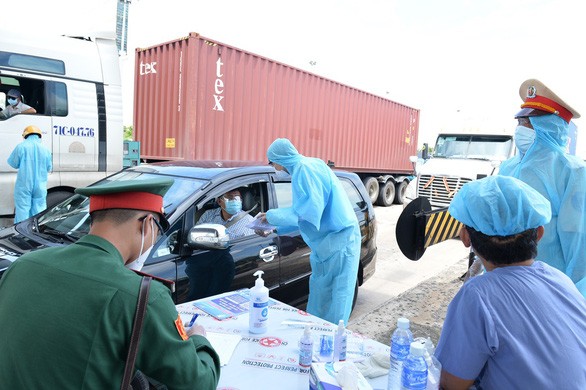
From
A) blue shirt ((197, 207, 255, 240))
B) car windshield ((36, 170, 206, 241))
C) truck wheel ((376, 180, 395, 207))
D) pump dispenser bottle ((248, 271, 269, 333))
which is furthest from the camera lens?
truck wheel ((376, 180, 395, 207))

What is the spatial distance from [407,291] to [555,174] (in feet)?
8.95

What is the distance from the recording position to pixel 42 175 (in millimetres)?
6285

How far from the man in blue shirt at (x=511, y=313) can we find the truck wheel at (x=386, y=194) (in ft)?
42.2

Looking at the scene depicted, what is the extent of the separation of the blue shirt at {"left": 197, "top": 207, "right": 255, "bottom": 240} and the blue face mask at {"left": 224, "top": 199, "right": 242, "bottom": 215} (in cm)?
4

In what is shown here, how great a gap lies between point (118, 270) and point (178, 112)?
24.6 ft

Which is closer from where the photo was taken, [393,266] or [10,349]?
[10,349]

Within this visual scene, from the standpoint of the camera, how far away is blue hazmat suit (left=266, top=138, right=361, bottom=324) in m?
3.20

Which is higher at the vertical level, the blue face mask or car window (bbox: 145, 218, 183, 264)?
the blue face mask

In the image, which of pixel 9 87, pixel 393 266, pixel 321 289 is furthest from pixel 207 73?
pixel 321 289

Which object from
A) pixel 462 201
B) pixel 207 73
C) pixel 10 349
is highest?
pixel 207 73

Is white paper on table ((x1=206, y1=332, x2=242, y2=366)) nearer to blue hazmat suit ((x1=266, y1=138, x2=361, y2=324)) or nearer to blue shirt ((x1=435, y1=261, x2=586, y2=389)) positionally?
blue shirt ((x1=435, y1=261, x2=586, y2=389))

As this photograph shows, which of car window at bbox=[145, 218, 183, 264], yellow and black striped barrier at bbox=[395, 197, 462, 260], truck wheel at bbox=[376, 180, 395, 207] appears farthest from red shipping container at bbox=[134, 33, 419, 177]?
yellow and black striped barrier at bbox=[395, 197, 462, 260]

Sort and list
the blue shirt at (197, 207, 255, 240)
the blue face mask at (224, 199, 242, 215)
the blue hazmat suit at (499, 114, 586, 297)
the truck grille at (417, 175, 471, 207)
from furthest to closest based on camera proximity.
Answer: the truck grille at (417, 175, 471, 207)
the blue face mask at (224, 199, 242, 215)
the blue shirt at (197, 207, 255, 240)
the blue hazmat suit at (499, 114, 586, 297)

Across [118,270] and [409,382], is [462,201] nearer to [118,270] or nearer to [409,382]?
[409,382]
